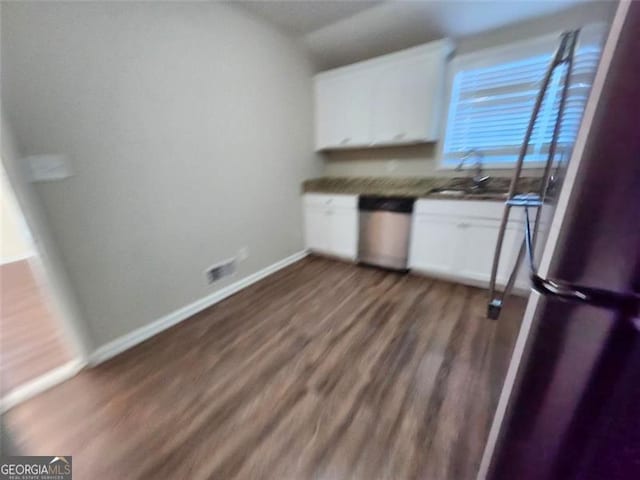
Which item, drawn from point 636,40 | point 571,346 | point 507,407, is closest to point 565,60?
point 636,40

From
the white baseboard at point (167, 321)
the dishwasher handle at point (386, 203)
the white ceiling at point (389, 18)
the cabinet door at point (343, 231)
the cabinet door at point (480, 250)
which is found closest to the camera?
the white baseboard at point (167, 321)

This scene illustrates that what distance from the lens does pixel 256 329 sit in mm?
1929

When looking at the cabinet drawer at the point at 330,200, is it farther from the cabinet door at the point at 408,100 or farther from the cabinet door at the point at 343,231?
the cabinet door at the point at 408,100

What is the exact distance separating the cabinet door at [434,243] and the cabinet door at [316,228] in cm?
104

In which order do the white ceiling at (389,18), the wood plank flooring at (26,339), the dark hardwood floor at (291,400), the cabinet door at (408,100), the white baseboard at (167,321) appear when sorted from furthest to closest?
the cabinet door at (408,100) → the white ceiling at (389,18) → the white baseboard at (167,321) → the wood plank flooring at (26,339) → the dark hardwood floor at (291,400)

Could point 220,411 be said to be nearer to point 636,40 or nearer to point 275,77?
point 636,40

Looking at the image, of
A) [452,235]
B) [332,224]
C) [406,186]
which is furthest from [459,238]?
[332,224]

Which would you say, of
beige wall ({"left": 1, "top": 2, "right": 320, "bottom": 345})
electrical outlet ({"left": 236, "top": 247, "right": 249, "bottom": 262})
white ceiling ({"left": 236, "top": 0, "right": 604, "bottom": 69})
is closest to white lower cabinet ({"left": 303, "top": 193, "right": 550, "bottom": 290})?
beige wall ({"left": 1, "top": 2, "right": 320, "bottom": 345})

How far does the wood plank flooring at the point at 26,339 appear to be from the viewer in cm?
156

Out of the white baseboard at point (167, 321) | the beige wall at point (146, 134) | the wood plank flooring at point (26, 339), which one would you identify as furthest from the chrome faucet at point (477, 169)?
the wood plank flooring at point (26, 339)

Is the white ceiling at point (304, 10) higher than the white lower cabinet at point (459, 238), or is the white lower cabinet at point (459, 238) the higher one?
the white ceiling at point (304, 10)

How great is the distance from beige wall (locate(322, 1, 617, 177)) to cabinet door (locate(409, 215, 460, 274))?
2.33 ft

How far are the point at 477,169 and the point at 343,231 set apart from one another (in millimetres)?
1522

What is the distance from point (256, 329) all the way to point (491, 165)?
268 centimetres
